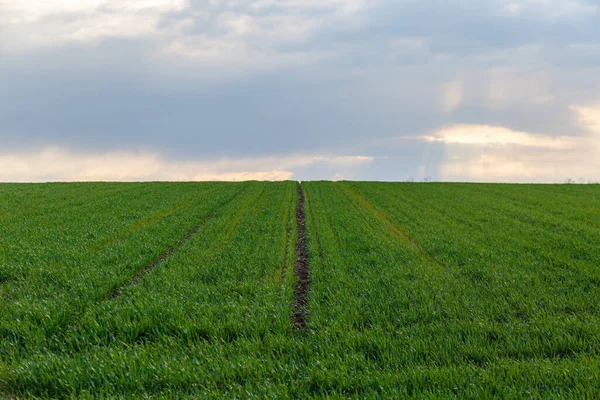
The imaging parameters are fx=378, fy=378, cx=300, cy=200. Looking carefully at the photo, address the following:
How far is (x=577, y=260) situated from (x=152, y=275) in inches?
507

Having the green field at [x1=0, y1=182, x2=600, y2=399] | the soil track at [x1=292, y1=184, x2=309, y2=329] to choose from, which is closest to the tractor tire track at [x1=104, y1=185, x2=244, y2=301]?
the green field at [x1=0, y1=182, x2=600, y2=399]

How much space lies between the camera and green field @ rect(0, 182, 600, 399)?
537 cm

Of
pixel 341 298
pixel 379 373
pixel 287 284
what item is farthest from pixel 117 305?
pixel 379 373

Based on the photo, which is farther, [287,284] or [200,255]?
[200,255]

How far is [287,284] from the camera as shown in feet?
32.1

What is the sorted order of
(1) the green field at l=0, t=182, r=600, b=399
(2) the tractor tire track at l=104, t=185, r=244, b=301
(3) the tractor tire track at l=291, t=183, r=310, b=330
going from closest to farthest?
(1) the green field at l=0, t=182, r=600, b=399, (3) the tractor tire track at l=291, t=183, r=310, b=330, (2) the tractor tire track at l=104, t=185, r=244, b=301

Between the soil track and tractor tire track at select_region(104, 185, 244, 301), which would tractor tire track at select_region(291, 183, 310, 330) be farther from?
tractor tire track at select_region(104, 185, 244, 301)

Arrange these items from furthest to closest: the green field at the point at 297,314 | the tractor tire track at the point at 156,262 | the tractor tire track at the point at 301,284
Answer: the tractor tire track at the point at 156,262
the tractor tire track at the point at 301,284
the green field at the point at 297,314

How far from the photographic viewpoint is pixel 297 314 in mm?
8117

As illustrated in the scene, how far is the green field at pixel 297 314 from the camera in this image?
17.6 feet

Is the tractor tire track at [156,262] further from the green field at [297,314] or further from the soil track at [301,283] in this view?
the soil track at [301,283]

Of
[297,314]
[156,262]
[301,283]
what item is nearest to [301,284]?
[301,283]

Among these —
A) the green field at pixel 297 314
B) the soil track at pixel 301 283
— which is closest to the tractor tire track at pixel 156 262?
the green field at pixel 297 314

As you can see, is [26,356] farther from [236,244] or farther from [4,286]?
[236,244]
